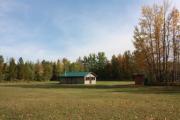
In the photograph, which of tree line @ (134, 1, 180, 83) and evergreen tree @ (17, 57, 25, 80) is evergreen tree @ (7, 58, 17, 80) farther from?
tree line @ (134, 1, 180, 83)

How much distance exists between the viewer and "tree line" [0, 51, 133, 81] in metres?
130

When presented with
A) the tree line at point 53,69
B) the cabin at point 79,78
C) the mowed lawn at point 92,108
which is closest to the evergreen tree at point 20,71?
the tree line at point 53,69

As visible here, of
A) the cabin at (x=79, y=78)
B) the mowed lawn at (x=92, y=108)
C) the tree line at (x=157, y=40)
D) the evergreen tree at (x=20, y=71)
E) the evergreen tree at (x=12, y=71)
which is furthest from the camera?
the evergreen tree at (x=20, y=71)

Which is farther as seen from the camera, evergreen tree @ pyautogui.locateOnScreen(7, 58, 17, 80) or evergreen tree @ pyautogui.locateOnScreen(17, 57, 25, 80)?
evergreen tree @ pyautogui.locateOnScreen(17, 57, 25, 80)

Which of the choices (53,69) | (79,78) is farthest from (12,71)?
(79,78)

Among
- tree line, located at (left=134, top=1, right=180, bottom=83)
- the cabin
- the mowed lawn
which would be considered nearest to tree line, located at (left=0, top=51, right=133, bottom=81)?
the cabin

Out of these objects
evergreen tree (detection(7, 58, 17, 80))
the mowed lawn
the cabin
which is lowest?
the mowed lawn

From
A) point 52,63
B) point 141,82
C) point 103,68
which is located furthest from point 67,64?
point 141,82

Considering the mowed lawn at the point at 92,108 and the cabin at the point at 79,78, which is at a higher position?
the cabin at the point at 79,78

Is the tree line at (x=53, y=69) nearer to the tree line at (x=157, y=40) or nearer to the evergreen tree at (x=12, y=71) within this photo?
the evergreen tree at (x=12, y=71)

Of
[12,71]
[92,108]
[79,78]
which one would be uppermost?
[12,71]

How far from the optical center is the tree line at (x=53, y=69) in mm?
130500

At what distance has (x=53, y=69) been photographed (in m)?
149

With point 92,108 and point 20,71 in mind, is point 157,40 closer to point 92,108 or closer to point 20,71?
point 92,108
